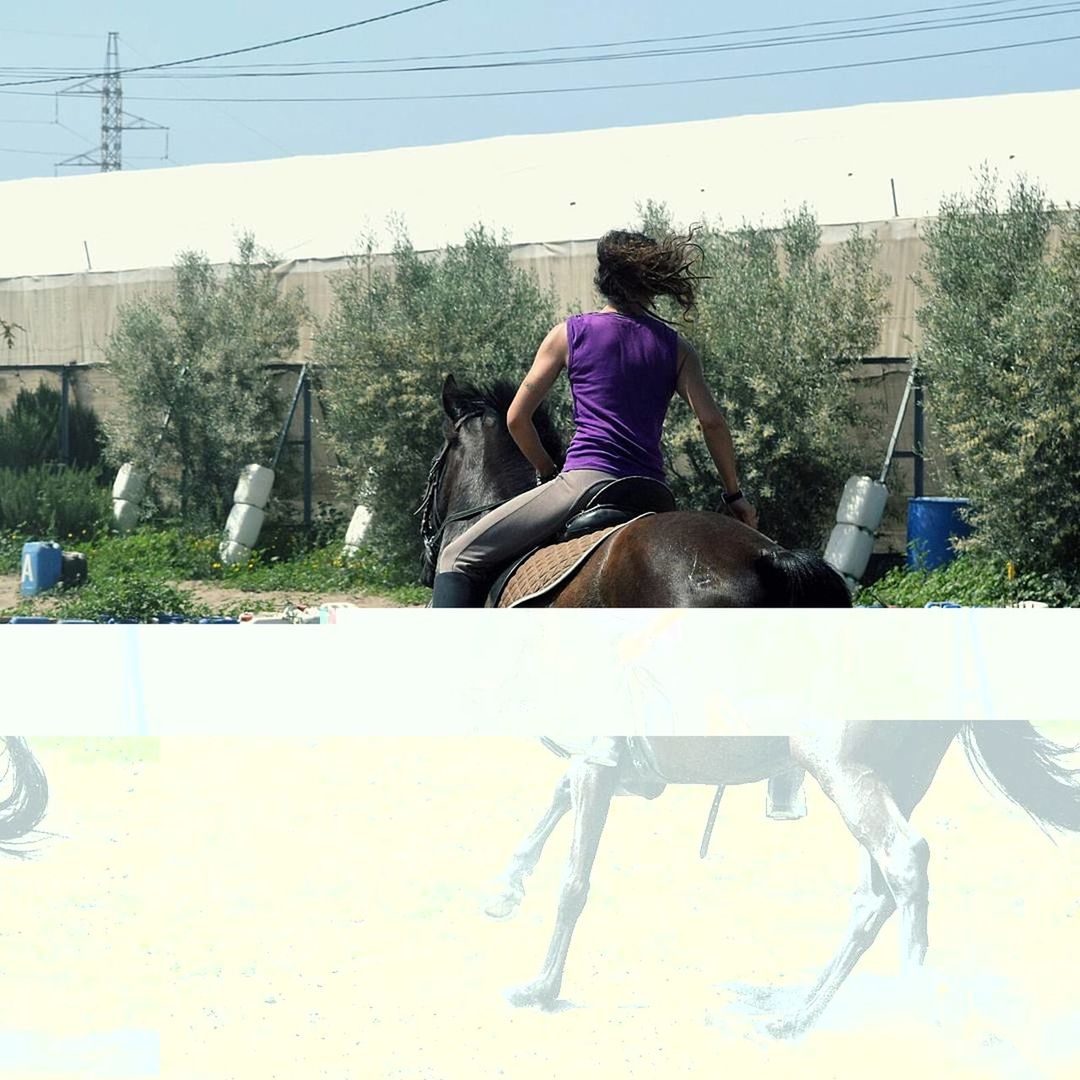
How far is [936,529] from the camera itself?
49.0 ft

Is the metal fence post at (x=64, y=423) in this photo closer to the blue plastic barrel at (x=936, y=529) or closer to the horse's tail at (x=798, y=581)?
the blue plastic barrel at (x=936, y=529)

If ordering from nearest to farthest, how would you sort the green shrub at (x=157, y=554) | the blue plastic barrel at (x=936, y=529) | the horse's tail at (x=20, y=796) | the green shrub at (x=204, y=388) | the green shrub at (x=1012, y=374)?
1. the horse's tail at (x=20, y=796)
2. the green shrub at (x=1012, y=374)
3. the blue plastic barrel at (x=936, y=529)
4. the green shrub at (x=157, y=554)
5. the green shrub at (x=204, y=388)

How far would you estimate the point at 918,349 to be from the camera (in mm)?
15008

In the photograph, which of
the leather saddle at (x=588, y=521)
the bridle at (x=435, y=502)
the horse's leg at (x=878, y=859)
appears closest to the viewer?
the horse's leg at (x=878, y=859)

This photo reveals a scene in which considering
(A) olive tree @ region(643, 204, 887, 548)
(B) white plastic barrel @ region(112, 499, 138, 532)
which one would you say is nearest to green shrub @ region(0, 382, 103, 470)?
(B) white plastic barrel @ region(112, 499, 138, 532)

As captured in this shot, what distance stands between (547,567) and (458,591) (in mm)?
518

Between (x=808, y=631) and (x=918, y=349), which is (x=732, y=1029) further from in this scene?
(x=918, y=349)

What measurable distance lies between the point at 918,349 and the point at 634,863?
40.9ft

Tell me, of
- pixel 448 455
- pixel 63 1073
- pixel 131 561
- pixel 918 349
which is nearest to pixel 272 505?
pixel 131 561

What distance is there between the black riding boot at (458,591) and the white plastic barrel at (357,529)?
12488mm

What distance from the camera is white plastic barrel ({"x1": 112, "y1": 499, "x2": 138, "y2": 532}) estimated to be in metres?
19.5

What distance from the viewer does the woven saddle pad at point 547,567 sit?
479cm

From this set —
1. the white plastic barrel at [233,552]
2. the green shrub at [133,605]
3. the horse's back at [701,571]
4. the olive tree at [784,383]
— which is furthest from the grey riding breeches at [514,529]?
the white plastic barrel at [233,552]

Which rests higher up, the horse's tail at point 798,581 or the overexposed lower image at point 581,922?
the horse's tail at point 798,581
